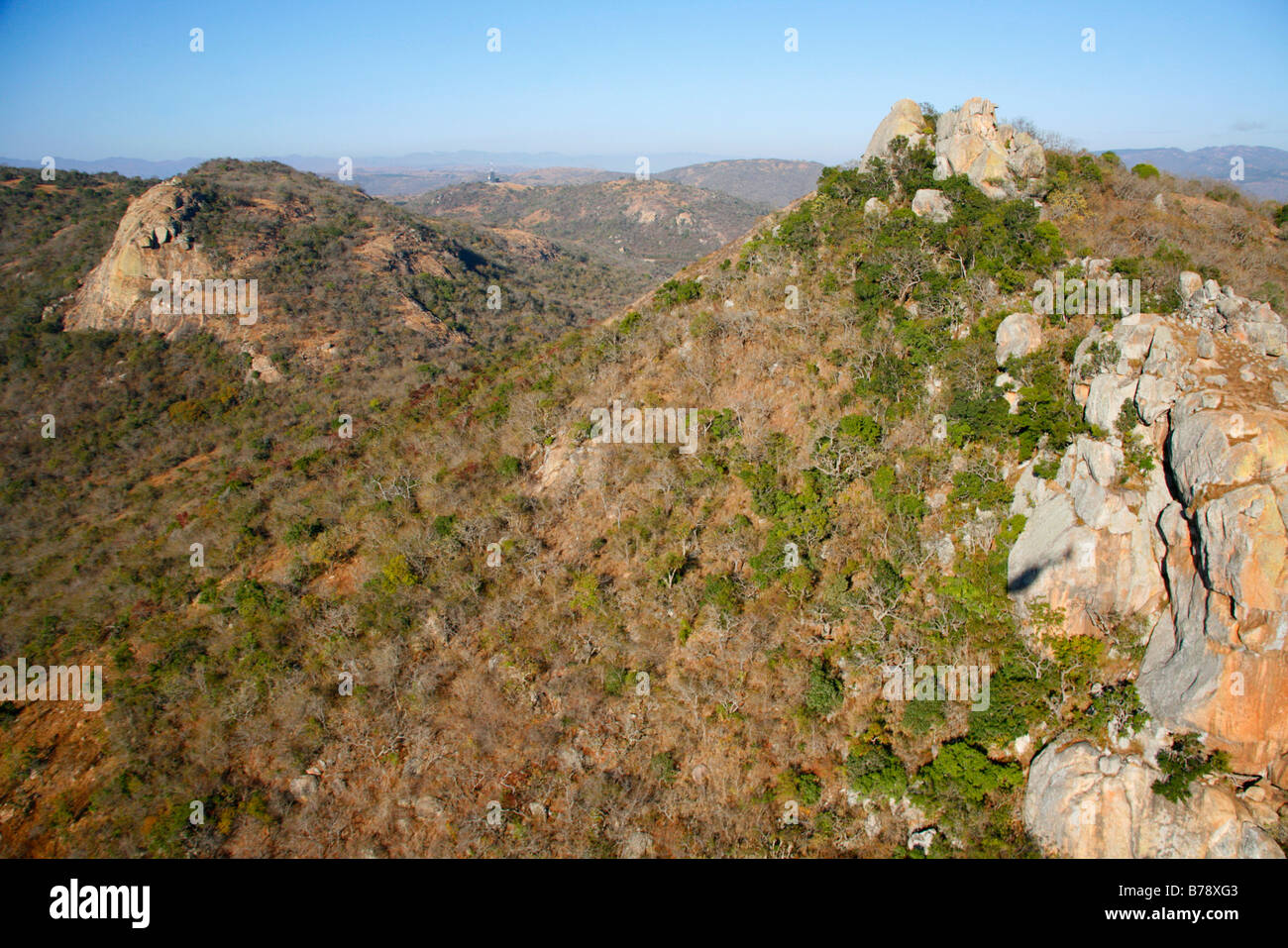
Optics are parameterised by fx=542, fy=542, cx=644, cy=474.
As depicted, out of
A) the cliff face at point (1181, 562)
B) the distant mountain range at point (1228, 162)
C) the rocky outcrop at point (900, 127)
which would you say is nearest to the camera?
the cliff face at point (1181, 562)

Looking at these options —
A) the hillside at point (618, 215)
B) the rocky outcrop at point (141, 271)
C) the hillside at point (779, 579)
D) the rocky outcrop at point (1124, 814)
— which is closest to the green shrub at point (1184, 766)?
the hillside at point (779, 579)

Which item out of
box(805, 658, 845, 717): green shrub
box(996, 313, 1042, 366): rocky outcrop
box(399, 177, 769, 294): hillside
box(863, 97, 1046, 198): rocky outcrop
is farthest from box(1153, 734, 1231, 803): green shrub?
box(399, 177, 769, 294): hillside

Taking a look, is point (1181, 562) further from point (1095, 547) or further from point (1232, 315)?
point (1232, 315)

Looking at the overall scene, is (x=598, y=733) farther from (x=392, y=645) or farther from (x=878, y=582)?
(x=878, y=582)

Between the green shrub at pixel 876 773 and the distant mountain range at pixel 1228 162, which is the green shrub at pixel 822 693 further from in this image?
the distant mountain range at pixel 1228 162

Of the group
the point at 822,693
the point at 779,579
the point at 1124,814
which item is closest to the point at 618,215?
the point at 779,579

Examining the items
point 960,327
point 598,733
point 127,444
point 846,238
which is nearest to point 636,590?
point 598,733
